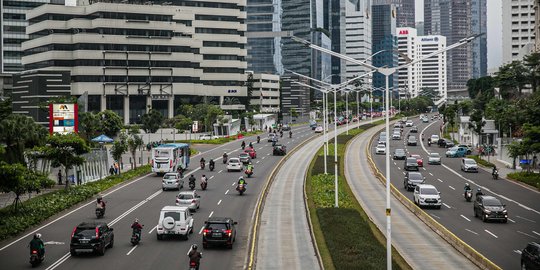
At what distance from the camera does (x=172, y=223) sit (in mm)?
39062

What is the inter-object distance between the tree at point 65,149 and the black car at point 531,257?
40787mm

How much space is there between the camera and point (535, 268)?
2872cm

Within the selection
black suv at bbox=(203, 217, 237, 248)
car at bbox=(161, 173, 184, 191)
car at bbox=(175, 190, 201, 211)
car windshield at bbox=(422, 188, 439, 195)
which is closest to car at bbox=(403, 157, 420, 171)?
car windshield at bbox=(422, 188, 439, 195)

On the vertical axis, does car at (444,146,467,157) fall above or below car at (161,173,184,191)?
above

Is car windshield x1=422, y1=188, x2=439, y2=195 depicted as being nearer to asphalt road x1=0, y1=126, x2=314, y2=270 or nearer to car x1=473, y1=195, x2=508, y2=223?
car x1=473, y1=195, x2=508, y2=223

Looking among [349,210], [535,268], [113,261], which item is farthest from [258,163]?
[535,268]

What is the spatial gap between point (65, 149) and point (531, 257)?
42.4 m

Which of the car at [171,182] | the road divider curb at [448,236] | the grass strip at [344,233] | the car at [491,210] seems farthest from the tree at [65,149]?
the car at [491,210]

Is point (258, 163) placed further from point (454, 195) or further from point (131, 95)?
point (131, 95)

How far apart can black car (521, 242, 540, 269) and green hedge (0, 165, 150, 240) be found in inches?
1122

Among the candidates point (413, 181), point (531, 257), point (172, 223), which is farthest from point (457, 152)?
point (531, 257)

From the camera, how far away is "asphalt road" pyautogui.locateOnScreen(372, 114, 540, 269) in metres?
37.6

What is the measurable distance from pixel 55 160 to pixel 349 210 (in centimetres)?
2712

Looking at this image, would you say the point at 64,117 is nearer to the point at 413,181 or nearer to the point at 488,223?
the point at 413,181
